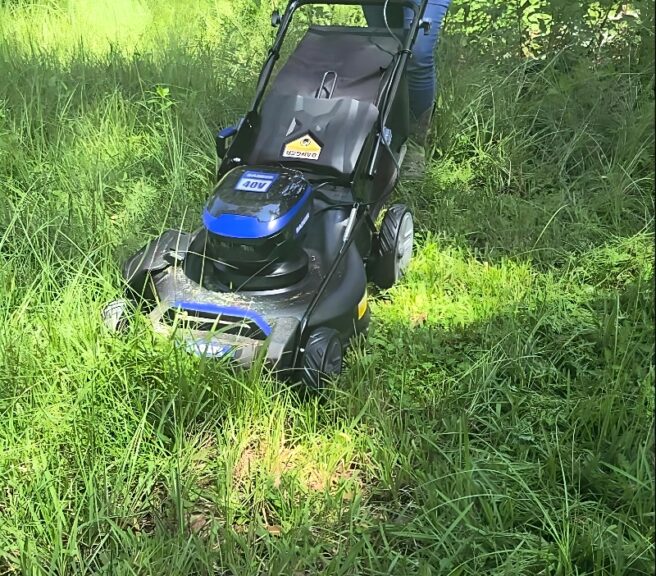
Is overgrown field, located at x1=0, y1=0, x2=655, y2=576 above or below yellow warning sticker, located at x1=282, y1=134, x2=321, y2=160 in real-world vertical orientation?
below

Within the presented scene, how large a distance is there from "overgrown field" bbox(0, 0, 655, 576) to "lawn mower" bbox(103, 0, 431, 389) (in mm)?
107

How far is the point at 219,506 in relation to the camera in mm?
1637

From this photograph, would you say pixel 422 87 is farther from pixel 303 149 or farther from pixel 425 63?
pixel 303 149

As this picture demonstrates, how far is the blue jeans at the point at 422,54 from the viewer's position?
290 cm

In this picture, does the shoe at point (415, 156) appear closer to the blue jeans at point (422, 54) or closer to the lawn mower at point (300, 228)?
the blue jeans at point (422, 54)

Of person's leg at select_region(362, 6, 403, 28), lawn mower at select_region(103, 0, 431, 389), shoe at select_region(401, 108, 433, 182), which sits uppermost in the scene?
person's leg at select_region(362, 6, 403, 28)

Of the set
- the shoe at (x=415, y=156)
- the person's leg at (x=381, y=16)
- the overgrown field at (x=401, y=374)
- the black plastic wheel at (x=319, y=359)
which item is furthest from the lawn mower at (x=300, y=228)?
→ the shoe at (x=415, y=156)

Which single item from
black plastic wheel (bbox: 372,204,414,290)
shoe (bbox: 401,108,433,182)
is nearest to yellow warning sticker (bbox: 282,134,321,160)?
black plastic wheel (bbox: 372,204,414,290)

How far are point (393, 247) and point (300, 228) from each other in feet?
1.62

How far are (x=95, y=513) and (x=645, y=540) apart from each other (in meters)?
1.13

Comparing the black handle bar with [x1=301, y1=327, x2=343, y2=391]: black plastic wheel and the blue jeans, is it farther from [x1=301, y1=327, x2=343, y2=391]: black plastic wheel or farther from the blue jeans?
[x1=301, y1=327, x2=343, y2=391]: black plastic wheel

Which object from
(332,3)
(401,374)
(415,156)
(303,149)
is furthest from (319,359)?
(415,156)

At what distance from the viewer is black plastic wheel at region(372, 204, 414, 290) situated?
8.22 feet

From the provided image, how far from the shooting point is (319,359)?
1917 mm
